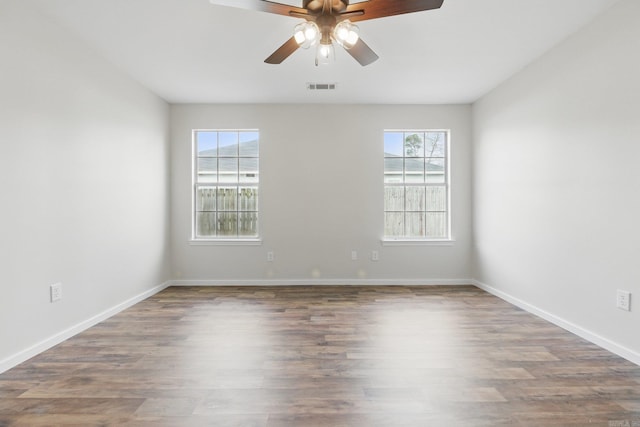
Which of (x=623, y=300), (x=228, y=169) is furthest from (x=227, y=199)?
(x=623, y=300)

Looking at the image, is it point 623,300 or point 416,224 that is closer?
point 623,300

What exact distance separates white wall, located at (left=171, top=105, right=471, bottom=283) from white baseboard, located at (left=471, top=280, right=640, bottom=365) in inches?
38.6

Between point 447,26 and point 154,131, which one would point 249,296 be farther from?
point 447,26

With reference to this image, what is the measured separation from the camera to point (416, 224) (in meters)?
4.87

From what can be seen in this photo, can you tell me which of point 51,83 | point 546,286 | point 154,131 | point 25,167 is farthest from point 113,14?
point 546,286

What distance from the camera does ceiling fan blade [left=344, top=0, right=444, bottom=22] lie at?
182 centimetres

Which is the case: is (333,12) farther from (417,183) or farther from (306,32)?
(417,183)

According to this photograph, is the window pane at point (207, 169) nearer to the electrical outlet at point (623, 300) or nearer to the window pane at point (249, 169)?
the window pane at point (249, 169)

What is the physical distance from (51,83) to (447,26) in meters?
3.18

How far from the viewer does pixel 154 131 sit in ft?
14.1

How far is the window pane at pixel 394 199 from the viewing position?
15.8 ft

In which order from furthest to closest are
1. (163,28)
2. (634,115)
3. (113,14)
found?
(163,28)
(113,14)
(634,115)

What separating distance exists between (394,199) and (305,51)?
2.47m

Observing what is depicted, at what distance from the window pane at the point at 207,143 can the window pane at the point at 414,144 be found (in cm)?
276
